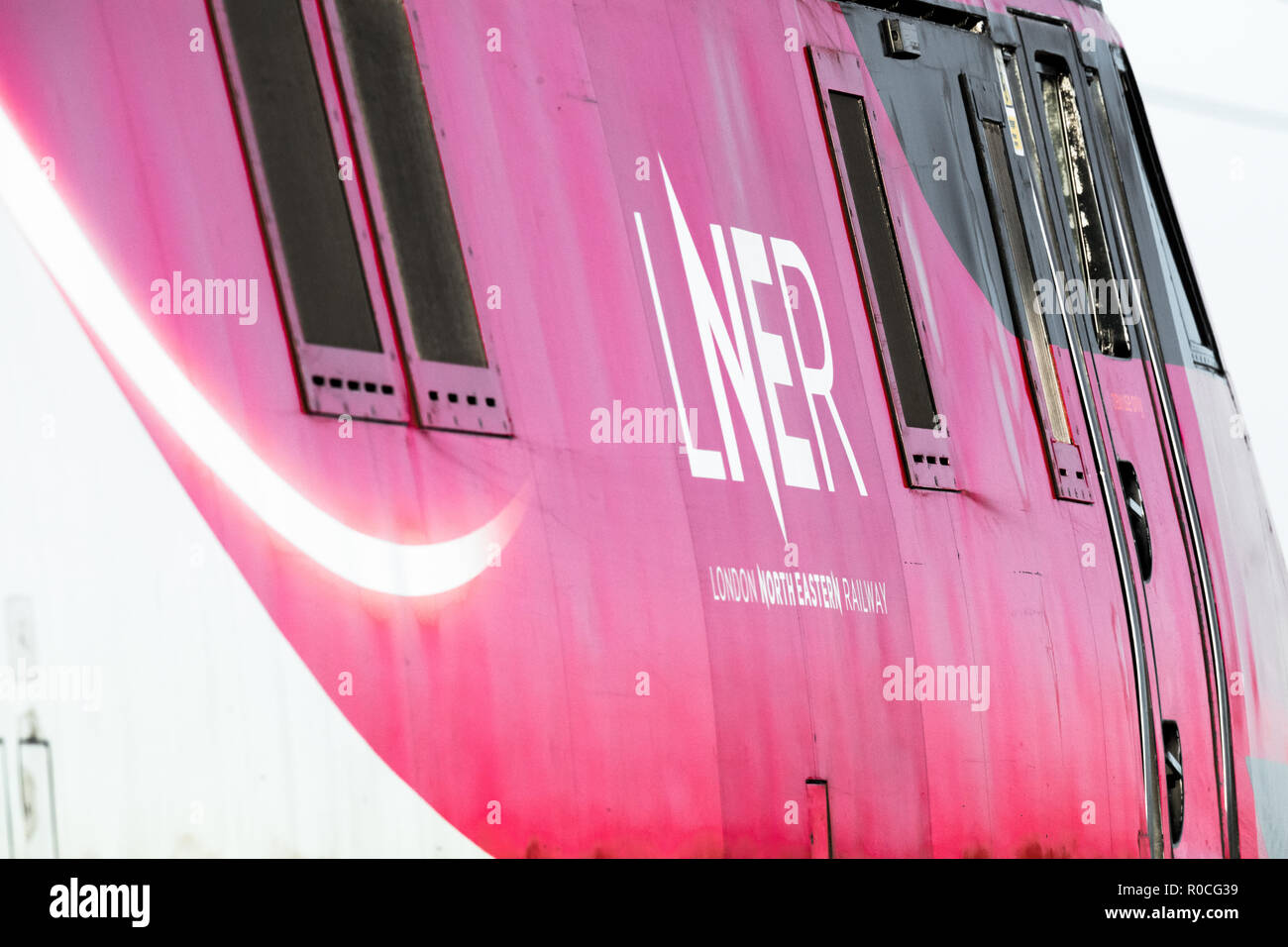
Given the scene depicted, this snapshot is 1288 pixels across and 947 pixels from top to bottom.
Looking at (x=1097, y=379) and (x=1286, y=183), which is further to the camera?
(x=1286, y=183)

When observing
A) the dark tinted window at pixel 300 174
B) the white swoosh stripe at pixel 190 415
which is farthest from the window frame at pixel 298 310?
the white swoosh stripe at pixel 190 415

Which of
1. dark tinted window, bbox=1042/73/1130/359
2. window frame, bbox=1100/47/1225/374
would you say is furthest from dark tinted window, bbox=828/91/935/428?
window frame, bbox=1100/47/1225/374

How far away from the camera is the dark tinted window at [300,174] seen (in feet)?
11.8

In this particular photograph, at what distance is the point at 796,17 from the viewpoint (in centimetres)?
535

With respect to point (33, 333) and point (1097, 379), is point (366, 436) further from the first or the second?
point (1097, 379)

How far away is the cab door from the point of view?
5.71 metres

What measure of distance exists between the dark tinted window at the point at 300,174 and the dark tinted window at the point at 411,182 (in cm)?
12

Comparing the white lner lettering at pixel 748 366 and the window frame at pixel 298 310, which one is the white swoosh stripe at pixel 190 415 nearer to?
the window frame at pixel 298 310

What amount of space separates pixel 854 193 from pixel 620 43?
0.98 m

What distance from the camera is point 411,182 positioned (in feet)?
12.9

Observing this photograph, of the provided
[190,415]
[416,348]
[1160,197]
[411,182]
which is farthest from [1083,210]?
[190,415]

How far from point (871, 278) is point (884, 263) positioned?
0.13 meters

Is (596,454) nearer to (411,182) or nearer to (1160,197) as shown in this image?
(411,182)
